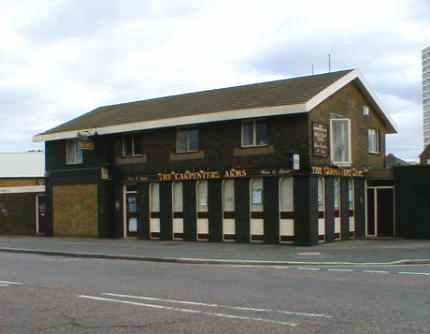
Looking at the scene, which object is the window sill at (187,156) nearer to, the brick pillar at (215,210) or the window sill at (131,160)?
the brick pillar at (215,210)

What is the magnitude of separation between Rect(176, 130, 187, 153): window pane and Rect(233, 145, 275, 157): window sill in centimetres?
265

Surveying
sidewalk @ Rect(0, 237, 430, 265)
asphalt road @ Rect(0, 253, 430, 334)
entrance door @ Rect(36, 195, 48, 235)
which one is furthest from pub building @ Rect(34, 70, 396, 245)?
Answer: asphalt road @ Rect(0, 253, 430, 334)

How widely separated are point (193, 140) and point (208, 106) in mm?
1560

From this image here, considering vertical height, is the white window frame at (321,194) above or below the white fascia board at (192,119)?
below

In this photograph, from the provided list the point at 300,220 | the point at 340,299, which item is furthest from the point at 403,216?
the point at 340,299

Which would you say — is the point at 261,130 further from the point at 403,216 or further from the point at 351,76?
the point at 403,216

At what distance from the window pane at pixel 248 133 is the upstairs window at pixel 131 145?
5.39 m

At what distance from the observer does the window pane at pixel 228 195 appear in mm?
25719

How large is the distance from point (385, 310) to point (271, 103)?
50.2 feet

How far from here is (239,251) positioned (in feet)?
71.6

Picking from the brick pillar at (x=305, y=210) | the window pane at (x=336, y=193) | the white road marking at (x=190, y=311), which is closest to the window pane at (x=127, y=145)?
the brick pillar at (x=305, y=210)

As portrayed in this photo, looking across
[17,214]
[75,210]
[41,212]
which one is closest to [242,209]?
[75,210]

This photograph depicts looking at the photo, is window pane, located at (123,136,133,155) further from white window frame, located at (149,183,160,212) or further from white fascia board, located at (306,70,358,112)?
white fascia board, located at (306,70,358,112)

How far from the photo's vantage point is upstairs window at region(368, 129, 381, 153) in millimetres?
29494
